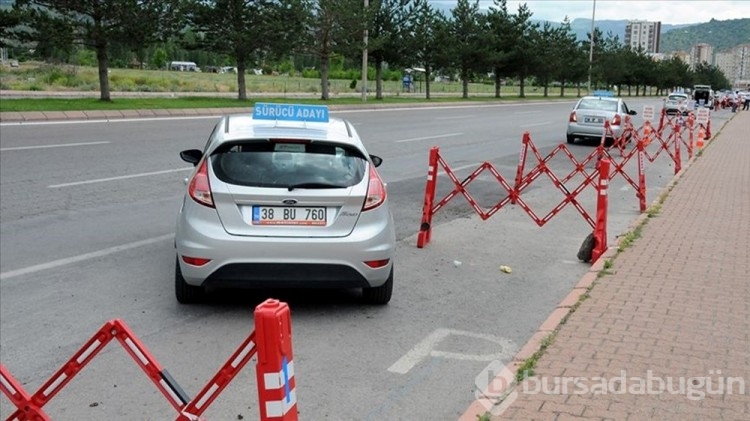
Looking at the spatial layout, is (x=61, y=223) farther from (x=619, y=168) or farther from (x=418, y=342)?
(x=619, y=168)

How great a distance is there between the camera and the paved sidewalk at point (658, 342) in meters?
4.16

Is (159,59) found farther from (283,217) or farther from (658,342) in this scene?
(658,342)

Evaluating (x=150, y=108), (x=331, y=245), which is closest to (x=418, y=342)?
(x=331, y=245)

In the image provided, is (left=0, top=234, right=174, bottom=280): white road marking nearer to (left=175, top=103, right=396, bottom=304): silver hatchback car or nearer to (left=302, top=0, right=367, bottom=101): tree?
(left=175, top=103, right=396, bottom=304): silver hatchback car

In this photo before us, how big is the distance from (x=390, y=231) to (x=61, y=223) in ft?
15.2

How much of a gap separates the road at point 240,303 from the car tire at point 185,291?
0.12 meters

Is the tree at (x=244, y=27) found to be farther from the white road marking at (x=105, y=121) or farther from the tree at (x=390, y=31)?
the tree at (x=390, y=31)

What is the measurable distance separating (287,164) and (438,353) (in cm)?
189

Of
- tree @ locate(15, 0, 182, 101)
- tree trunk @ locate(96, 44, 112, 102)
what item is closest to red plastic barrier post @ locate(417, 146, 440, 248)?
tree @ locate(15, 0, 182, 101)

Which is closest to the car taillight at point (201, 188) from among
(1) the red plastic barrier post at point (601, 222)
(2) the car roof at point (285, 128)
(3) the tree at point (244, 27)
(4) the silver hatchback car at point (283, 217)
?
(4) the silver hatchback car at point (283, 217)

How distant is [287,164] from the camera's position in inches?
234

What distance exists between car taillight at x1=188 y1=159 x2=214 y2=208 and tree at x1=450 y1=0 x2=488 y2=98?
54578 mm

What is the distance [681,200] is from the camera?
1210cm

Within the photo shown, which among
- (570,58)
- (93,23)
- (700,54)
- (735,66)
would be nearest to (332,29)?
(93,23)
